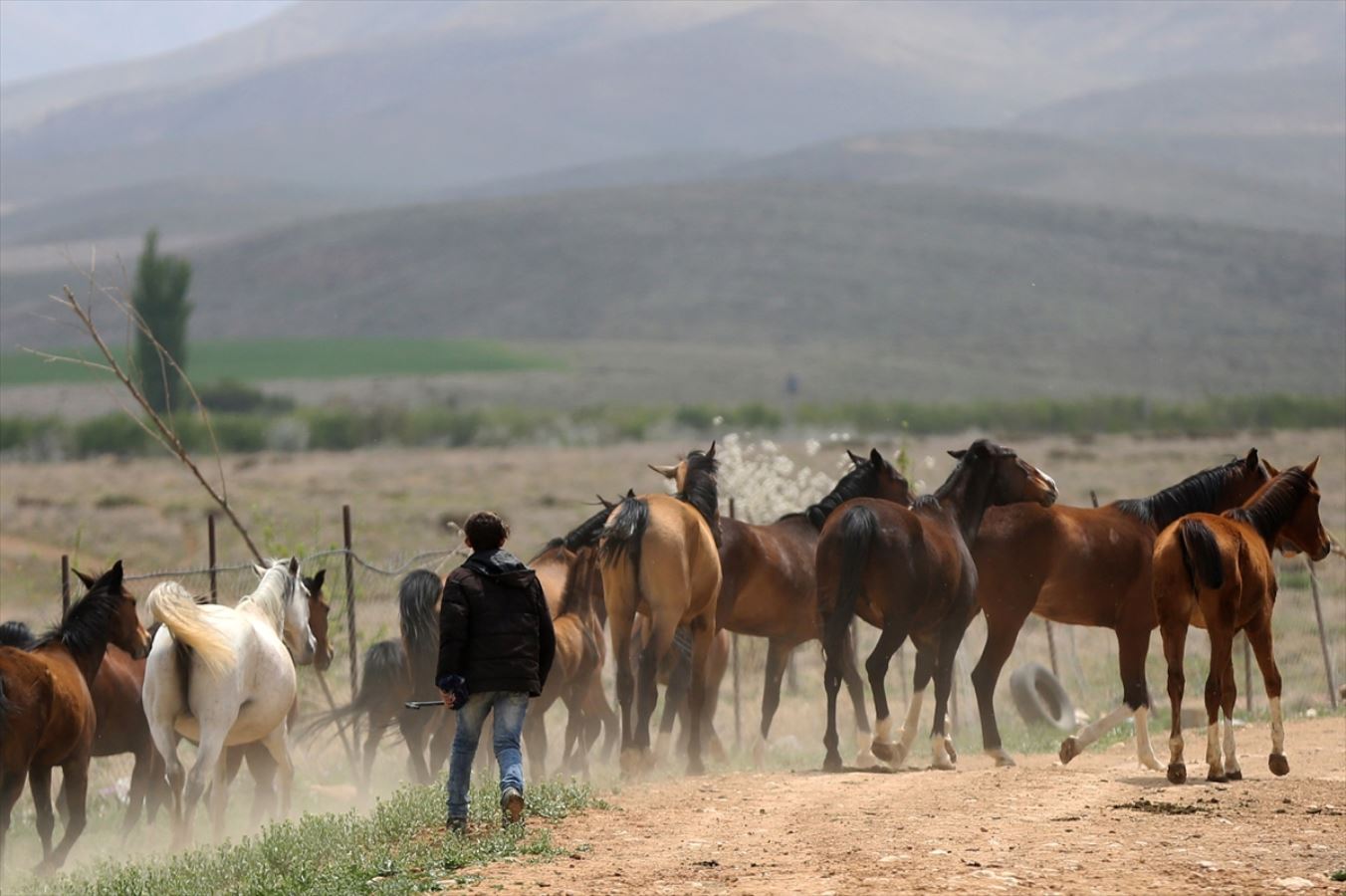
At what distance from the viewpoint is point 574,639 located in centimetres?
1558

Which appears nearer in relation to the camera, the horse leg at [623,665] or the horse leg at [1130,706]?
the horse leg at [1130,706]

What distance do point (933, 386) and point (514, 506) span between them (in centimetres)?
6803

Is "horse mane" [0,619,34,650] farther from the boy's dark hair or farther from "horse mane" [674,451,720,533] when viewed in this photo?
"horse mane" [674,451,720,533]

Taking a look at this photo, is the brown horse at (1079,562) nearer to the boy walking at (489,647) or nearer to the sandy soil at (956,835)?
the sandy soil at (956,835)

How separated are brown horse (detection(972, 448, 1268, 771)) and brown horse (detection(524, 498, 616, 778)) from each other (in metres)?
3.43

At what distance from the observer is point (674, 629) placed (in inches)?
590

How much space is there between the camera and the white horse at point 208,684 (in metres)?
12.3

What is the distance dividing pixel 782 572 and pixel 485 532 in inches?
243

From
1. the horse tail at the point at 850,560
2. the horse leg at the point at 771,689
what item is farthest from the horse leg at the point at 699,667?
the horse tail at the point at 850,560

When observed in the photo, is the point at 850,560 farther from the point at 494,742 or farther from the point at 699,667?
the point at 494,742

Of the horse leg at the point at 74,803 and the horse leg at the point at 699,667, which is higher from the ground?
the horse leg at the point at 699,667

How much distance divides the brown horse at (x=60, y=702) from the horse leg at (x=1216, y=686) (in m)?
7.81

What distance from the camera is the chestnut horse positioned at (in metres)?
16.0

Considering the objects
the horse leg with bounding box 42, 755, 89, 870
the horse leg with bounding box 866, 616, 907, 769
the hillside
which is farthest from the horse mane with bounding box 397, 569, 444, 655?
the hillside
